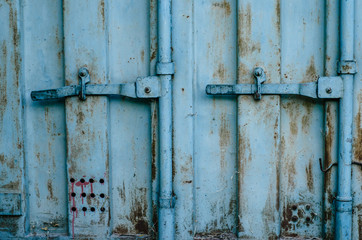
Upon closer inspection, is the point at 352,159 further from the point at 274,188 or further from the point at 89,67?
the point at 89,67

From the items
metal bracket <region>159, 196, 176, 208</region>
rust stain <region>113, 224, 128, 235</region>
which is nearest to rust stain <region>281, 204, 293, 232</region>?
metal bracket <region>159, 196, 176, 208</region>

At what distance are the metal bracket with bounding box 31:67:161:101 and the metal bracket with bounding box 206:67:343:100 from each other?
30 cm

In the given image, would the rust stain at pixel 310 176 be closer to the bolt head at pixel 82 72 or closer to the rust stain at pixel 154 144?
the rust stain at pixel 154 144

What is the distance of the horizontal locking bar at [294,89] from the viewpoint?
2.57 meters

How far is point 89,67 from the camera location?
107 inches

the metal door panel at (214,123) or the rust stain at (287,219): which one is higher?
the metal door panel at (214,123)

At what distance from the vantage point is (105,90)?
106 inches

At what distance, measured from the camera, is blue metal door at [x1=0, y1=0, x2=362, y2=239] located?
8.58ft

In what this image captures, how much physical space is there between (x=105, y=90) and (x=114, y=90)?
0.16ft

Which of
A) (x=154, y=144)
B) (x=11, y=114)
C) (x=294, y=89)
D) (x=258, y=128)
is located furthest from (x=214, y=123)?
(x=11, y=114)

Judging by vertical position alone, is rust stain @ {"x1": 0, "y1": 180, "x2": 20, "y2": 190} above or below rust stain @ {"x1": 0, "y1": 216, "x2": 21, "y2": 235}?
above

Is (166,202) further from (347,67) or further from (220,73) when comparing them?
(347,67)

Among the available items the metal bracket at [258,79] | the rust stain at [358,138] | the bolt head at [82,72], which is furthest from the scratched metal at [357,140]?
Answer: the bolt head at [82,72]

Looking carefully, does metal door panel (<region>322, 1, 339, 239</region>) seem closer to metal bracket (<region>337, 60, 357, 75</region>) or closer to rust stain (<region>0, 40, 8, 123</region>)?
metal bracket (<region>337, 60, 357, 75</region>)
